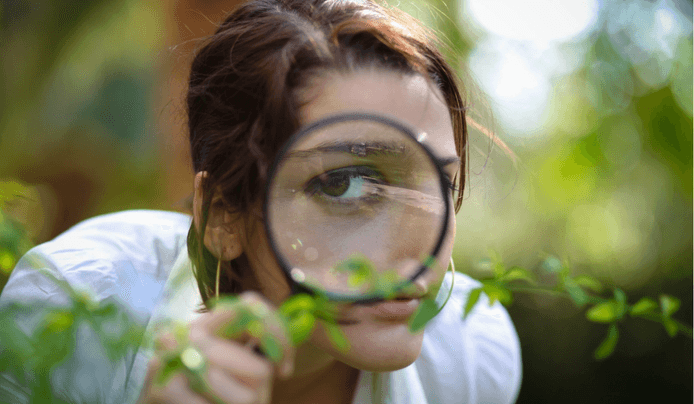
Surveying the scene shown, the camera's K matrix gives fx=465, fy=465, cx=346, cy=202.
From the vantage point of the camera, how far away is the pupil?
71 centimetres

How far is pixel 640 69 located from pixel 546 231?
1003 millimetres

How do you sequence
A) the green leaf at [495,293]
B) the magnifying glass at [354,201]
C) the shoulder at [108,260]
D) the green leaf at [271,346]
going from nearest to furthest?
1. the green leaf at [271,346]
2. the green leaf at [495,293]
3. the magnifying glass at [354,201]
4. the shoulder at [108,260]

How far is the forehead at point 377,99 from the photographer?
0.75 meters

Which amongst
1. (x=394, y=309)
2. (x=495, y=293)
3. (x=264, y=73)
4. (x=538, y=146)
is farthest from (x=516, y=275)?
(x=538, y=146)

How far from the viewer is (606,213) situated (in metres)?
2.55

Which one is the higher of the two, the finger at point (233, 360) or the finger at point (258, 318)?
the finger at point (258, 318)

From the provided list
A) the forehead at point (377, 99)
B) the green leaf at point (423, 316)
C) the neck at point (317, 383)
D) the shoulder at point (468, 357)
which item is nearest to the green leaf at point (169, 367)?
the green leaf at point (423, 316)

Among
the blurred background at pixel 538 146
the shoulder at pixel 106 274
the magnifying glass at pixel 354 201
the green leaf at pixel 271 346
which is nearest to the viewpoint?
the green leaf at pixel 271 346

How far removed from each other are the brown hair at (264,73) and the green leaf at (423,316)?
0.40m

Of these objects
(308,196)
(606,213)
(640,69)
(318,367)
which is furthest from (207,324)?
(640,69)

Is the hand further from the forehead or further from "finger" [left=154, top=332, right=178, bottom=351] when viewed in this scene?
the forehead

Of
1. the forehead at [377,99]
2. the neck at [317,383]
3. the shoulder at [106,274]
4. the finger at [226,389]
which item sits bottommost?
the neck at [317,383]

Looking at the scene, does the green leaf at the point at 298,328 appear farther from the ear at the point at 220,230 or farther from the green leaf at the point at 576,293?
the ear at the point at 220,230

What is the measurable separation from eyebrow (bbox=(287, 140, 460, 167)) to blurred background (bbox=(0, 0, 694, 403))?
4.64 ft
